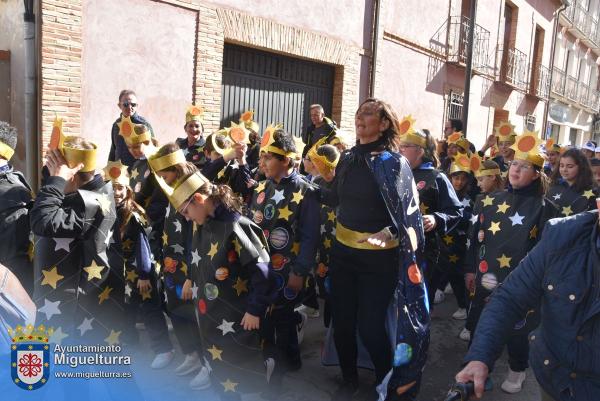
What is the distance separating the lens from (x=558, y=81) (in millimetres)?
25531

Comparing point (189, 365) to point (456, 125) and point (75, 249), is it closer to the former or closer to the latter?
point (75, 249)

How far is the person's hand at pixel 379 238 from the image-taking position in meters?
3.05

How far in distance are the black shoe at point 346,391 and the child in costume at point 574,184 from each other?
251cm

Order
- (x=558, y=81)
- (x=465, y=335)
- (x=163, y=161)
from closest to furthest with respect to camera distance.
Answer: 1. (x=163, y=161)
2. (x=465, y=335)
3. (x=558, y=81)

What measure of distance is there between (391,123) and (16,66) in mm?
5515

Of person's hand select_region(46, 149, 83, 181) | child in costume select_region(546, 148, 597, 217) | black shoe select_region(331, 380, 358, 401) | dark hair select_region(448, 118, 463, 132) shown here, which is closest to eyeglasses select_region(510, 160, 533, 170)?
child in costume select_region(546, 148, 597, 217)

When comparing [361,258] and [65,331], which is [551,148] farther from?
[65,331]

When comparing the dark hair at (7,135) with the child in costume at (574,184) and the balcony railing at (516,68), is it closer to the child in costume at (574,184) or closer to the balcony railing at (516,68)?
the child in costume at (574,184)

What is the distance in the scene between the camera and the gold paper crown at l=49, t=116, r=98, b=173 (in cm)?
290

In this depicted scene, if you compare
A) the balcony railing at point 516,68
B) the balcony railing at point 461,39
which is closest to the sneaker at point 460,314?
the balcony railing at point 461,39

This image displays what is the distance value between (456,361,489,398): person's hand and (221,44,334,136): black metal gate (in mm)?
7609

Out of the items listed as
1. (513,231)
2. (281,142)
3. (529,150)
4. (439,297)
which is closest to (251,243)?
(281,142)

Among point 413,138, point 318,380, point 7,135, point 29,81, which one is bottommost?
point 318,380

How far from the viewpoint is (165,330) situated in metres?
4.16
